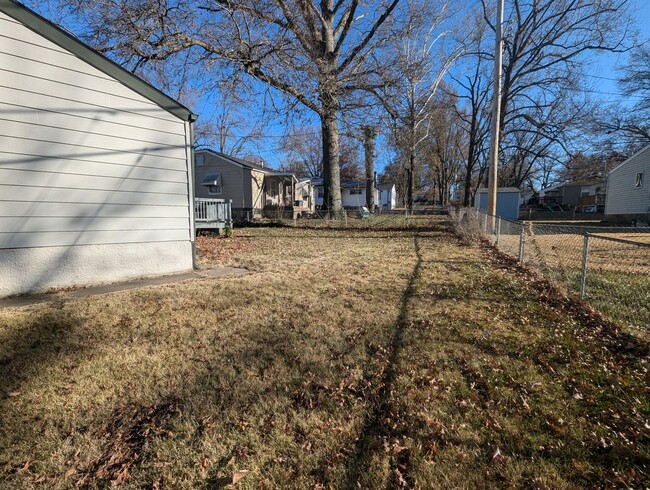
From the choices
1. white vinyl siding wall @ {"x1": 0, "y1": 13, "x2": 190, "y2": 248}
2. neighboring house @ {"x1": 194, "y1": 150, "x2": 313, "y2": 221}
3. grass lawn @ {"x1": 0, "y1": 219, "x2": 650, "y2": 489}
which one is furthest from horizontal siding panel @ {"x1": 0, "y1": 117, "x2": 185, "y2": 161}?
neighboring house @ {"x1": 194, "y1": 150, "x2": 313, "y2": 221}

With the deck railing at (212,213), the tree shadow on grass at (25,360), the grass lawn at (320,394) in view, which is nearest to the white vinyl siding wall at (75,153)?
the grass lawn at (320,394)

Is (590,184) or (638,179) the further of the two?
(590,184)

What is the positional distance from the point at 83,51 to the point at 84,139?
1318mm

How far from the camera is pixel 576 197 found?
51312 millimetres

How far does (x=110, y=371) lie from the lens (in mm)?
3125

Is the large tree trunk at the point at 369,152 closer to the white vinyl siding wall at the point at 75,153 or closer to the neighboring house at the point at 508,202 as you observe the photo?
the neighboring house at the point at 508,202

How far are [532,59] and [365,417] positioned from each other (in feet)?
92.6

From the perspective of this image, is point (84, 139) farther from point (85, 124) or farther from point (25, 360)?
point (25, 360)

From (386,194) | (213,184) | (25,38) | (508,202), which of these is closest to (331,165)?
(213,184)

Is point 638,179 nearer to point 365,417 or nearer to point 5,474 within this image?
point 365,417

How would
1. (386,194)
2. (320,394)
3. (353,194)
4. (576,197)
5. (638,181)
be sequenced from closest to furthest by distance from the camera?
(320,394) → (638,181) → (353,194) → (576,197) → (386,194)

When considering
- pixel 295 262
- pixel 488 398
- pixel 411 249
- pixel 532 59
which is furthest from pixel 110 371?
pixel 532 59

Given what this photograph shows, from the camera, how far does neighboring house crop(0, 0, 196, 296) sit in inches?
193

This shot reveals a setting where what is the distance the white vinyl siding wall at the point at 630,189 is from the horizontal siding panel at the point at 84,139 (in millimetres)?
22928
